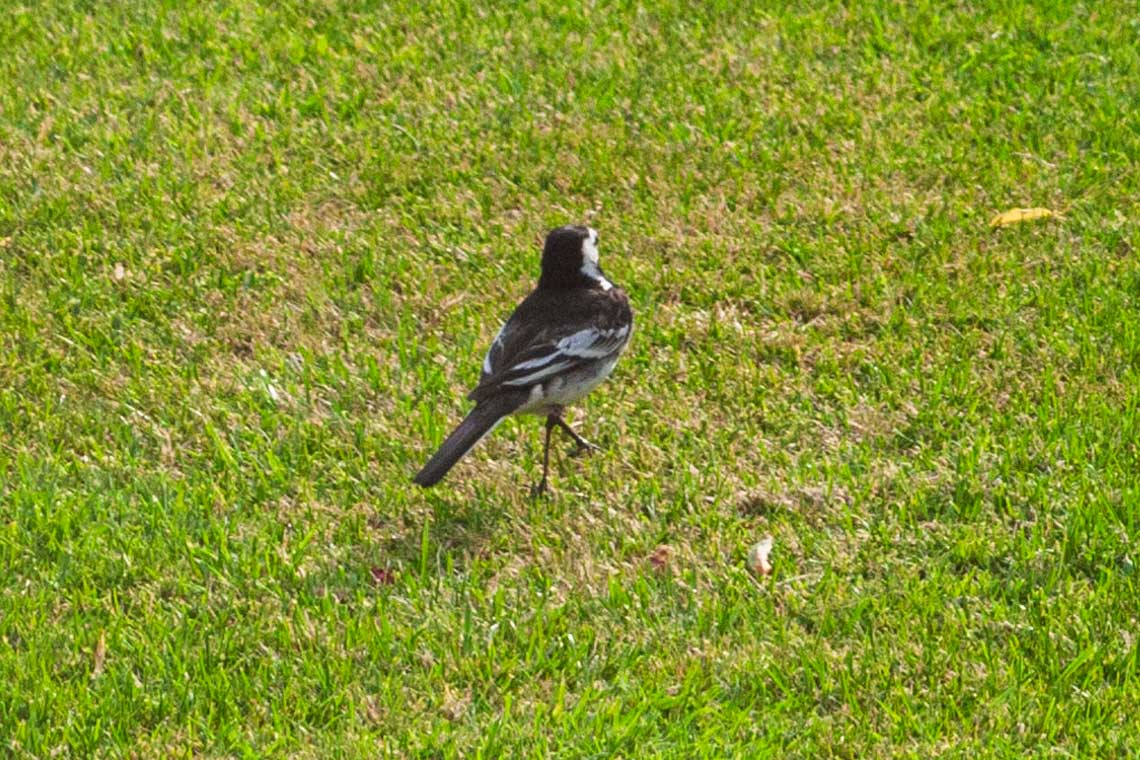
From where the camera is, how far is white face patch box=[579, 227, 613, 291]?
681cm

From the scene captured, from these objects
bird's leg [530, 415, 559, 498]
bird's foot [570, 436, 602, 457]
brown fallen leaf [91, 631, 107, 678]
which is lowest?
bird's foot [570, 436, 602, 457]

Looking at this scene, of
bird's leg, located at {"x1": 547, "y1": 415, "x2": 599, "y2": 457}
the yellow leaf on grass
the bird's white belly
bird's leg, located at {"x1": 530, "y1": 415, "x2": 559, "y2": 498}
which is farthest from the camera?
the yellow leaf on grass

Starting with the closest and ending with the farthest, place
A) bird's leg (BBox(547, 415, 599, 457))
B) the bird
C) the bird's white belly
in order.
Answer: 1. the bird
2. the bird's white belly
3. bird's leg (BBox(547, 415, 599, 457))

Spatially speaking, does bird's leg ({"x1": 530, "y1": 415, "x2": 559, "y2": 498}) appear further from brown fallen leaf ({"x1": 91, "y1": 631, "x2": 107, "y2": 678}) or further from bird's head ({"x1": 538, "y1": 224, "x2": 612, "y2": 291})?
brown fallen leaf ({"x1": 91, "y1": 631, "x2": 107, "y2": 678})

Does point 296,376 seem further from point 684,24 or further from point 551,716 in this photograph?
point 684,24

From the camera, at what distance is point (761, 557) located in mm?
6043

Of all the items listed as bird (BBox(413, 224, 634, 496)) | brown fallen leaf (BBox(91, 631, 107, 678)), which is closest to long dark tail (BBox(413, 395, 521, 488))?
bird (BBox(413, 224, 634, 496))

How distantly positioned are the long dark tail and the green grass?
1.06 feet

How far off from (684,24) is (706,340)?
338 centimetres

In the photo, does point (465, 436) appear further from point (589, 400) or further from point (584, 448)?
point (589, 400)

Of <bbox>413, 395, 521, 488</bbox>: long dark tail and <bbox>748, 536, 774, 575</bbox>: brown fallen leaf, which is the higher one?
<bbox>413, 395, 521, 488</bbox>: long dark tail

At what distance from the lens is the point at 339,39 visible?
10.3 metres

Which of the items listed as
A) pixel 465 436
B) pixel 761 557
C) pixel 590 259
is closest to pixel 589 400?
pixel 590 259

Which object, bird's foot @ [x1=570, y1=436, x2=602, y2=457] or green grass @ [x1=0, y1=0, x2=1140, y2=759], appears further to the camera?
bird's foot @ [x1=570, y1=436, x2=602, y2=457]
